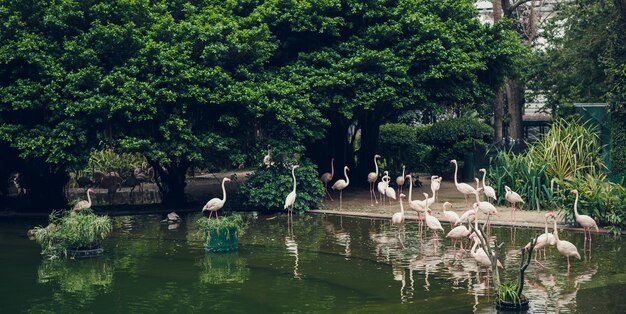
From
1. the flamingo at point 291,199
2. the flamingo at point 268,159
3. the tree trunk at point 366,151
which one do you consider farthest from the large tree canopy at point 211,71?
the tree trunk at point 366,151

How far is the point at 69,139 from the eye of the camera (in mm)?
20594

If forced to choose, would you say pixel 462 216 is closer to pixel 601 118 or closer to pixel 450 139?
pixel 601 118

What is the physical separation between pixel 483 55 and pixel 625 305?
1414 centimetres

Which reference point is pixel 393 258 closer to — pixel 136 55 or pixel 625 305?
pixel 625 305

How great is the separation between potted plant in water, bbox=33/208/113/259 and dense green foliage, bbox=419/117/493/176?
1641 cm

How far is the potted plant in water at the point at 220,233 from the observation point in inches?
659

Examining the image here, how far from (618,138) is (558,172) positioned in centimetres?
393

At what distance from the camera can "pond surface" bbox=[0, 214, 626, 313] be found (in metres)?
12.5

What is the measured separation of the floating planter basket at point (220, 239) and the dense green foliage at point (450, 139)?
14925mm

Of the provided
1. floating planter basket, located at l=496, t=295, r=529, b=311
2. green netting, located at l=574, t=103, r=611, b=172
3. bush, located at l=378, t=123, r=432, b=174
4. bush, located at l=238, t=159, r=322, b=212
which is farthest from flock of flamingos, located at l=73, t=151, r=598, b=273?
bush, located at l=378, t=123, r=432, b=174

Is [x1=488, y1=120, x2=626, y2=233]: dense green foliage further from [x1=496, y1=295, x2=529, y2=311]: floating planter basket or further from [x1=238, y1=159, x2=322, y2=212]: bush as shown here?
[x1=496, y1=295, x2=529, y2=311]: floating planter basket

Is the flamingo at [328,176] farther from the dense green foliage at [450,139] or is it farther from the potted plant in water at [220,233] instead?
the potted plant in water at [220,233]

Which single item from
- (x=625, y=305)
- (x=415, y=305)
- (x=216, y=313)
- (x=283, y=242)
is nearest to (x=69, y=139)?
(x=283, y=242)

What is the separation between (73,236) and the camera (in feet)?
53.4
